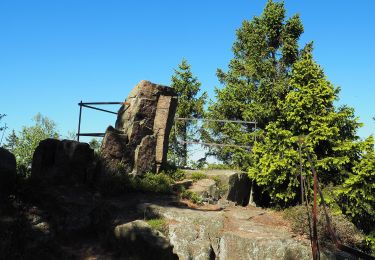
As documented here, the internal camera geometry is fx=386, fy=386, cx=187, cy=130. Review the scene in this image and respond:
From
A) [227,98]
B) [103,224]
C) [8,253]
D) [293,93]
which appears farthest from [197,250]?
[227,98]

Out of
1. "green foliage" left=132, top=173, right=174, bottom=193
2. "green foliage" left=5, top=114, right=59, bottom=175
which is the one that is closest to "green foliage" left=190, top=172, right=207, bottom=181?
"green foliage" left=132, top=173, right=174, bottom=193

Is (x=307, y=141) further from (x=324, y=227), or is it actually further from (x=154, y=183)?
(x=154, y=183)

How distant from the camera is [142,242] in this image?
32.6 feet

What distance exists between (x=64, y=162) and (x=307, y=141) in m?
10.00

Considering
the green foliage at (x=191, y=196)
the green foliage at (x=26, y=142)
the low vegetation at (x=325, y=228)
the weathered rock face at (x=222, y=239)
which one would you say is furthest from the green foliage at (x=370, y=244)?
the green foliage at (x=26, y=142)

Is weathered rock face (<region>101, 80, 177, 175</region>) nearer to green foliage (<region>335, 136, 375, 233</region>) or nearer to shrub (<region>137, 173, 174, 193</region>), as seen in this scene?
shrub (<region>137, 173, 174, 193</region>)

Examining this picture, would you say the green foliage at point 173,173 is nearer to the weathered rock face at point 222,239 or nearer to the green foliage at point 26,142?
the weathered rock face at point 222,239

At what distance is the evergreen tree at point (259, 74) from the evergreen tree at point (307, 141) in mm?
5693

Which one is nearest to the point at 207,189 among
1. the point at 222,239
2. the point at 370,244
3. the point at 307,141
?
the point at 222,239

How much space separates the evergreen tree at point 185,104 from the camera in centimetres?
3028

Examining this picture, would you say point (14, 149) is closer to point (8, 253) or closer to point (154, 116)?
point (154, 116)

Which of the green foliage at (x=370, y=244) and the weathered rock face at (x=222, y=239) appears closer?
the weathered rock face at (x=222, y=239)

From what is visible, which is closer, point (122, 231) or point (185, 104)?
point (122, 231)

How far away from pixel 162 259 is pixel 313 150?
9821 millimetres
